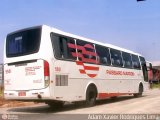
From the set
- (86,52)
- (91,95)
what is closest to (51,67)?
(86,52)

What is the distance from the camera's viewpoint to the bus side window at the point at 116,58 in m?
19.5

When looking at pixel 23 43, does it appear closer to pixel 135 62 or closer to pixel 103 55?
pixel 103 55

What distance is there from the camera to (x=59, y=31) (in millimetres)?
14828

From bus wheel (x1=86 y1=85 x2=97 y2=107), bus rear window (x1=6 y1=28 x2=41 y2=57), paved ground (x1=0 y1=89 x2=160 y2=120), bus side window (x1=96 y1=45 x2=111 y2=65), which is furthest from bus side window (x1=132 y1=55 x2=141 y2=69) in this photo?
bus rear window (x1=6 y1=28 x2=41 y2=57)

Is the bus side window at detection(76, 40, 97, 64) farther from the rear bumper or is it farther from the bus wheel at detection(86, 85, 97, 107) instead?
the rear bumper

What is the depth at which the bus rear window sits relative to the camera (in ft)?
45.9

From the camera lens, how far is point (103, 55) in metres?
18.3

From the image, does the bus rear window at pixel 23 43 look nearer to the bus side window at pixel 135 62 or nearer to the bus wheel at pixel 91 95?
the bus wheel at pixel 91 95

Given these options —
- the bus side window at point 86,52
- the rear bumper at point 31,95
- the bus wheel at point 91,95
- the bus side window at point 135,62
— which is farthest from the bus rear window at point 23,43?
the bus side window at point 135,62

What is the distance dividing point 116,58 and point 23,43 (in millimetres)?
6977

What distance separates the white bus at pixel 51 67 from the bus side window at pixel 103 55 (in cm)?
5

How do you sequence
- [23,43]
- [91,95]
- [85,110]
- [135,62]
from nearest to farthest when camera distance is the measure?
[23,43] < [85,110] < [91,95] < [135,62]

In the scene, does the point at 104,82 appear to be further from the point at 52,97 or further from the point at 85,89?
the point at 52,97

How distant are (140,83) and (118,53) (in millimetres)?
4454
